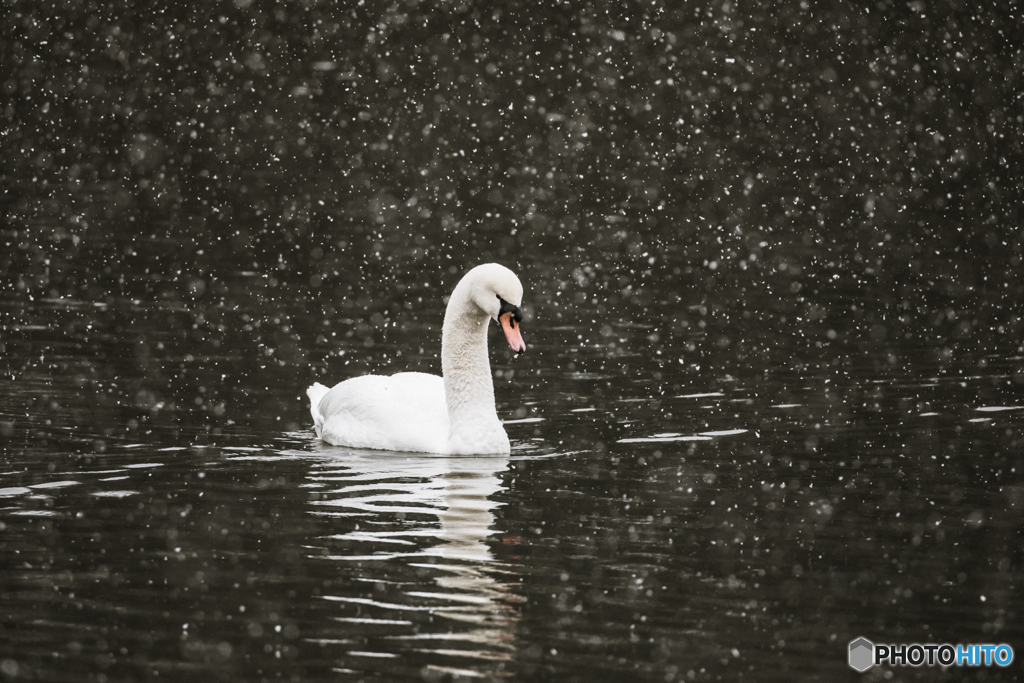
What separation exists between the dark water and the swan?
10.4 inches

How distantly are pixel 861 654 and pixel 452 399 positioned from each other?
5.70 meters

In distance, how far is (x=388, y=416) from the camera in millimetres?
13914

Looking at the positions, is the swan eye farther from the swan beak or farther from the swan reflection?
the swan reflection

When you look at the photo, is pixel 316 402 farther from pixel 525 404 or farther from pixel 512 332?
pixel 512 332

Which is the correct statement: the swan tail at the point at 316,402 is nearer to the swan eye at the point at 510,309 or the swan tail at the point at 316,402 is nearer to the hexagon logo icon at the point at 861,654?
the swan eye at the point at 510,309

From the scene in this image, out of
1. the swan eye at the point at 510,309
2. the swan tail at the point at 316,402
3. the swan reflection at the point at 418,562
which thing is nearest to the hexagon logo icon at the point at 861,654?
the swan reflection at the point at 418,562

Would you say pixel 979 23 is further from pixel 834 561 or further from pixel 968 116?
pixel 834 561

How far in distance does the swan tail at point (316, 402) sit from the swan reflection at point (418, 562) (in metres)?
0.80

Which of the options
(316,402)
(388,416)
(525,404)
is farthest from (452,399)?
(525,404)

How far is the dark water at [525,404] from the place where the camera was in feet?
30.3

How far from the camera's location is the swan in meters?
13.5

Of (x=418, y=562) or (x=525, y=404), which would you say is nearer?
(x=418, y=562)

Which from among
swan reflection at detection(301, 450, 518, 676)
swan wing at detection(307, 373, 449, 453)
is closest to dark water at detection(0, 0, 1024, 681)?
swan reflection at detection(301, 450, 518, 676)

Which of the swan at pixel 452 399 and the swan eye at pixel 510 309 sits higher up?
the swan eye at pixel 510 309
